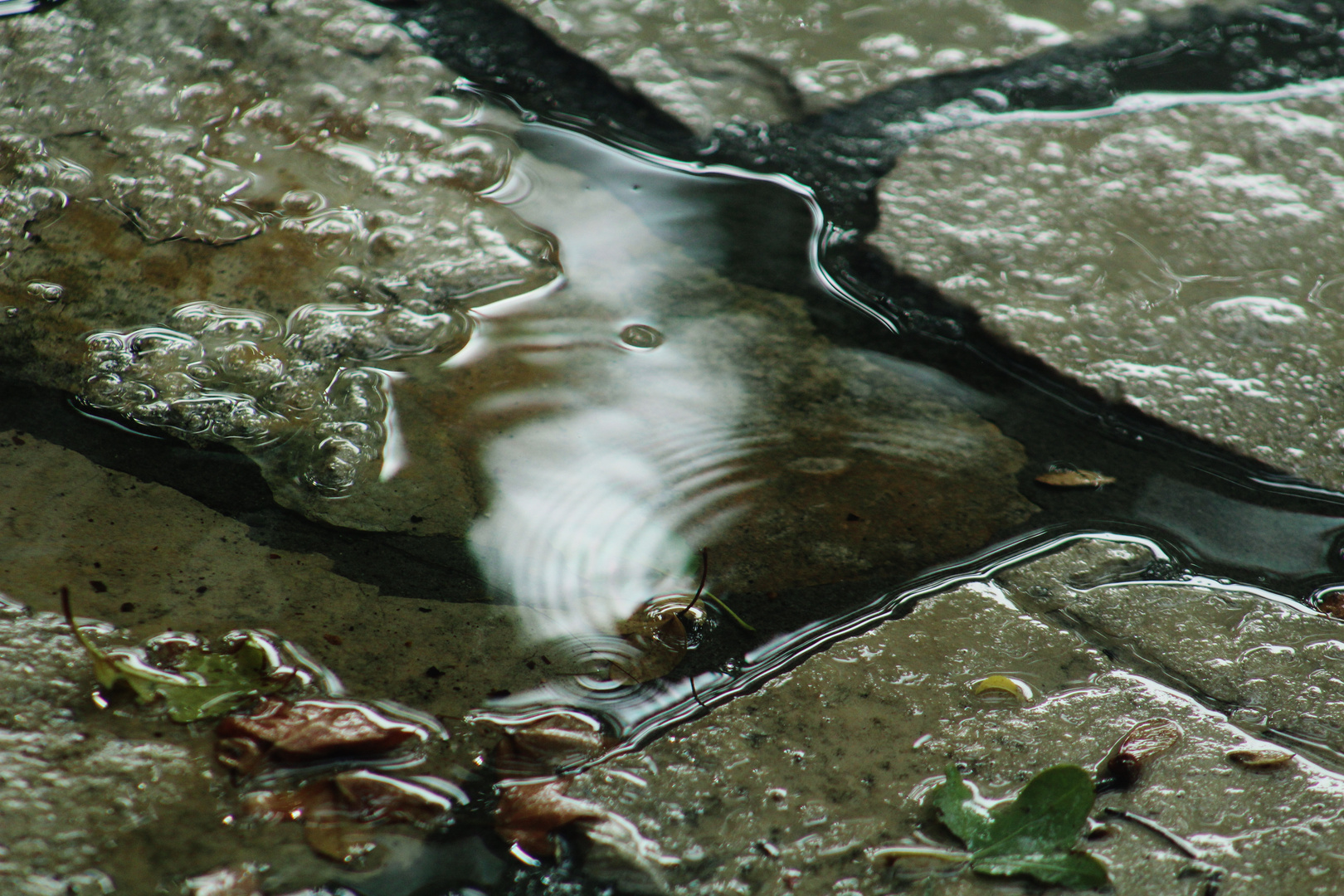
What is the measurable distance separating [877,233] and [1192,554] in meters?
0.72

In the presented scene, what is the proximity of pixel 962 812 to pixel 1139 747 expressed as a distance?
0.22 m

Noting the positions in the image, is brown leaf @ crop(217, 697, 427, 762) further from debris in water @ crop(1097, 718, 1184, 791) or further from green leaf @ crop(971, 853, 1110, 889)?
debris in water @ crop(1097, 718, 1184, 791)

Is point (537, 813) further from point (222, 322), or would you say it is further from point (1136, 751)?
point (222, 322)

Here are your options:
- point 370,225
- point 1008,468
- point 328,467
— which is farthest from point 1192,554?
point 370,225

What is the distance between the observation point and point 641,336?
1.48 m

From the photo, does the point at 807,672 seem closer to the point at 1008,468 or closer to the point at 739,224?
the point at 1008,468

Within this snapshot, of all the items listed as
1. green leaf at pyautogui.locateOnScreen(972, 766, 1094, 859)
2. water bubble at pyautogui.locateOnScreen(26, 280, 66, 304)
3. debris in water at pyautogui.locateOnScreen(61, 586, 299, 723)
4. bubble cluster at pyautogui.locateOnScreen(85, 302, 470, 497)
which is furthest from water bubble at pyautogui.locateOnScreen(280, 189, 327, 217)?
green leaf at pyautogui.locateOnScreen(972, 766, 1094, 859)

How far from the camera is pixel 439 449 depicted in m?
1.27

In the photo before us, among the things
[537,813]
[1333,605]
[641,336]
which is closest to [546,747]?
[537,813]

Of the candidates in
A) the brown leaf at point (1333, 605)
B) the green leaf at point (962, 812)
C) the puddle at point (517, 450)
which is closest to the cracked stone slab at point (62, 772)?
the puddle at point (517, 450)

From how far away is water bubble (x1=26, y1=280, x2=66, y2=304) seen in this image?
1.39 m

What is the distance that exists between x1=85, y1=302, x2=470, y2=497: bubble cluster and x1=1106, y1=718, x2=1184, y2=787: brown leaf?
928 millimetres

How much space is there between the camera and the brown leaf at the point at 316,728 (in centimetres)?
93

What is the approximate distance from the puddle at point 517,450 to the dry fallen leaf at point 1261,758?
0.03 metres
